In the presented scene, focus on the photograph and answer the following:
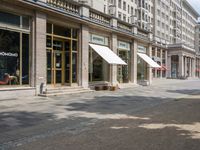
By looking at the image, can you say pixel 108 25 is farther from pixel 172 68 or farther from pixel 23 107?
pixel 172 68

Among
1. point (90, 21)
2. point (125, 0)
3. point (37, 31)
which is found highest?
point (125, 0)

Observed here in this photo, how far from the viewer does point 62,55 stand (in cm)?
2152

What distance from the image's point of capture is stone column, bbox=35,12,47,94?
58.0 ft

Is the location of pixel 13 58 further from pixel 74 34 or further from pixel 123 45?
pixel 123 45

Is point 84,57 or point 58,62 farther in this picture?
point 84,57

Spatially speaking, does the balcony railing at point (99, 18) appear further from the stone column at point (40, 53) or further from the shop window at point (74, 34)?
the stone column at point (40, 53)

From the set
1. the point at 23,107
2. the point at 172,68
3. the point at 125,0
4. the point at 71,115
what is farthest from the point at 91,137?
the point at 172,68

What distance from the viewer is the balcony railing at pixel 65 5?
1916 cm

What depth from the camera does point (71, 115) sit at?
A: 38.1 ft

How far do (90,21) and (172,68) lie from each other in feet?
195

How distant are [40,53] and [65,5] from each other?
428 cm

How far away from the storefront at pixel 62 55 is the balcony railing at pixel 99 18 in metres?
2.45

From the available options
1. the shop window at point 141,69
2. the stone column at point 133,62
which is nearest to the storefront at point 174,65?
the shop window at point 141,69

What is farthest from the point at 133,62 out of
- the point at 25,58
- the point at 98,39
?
the point at 25,58
